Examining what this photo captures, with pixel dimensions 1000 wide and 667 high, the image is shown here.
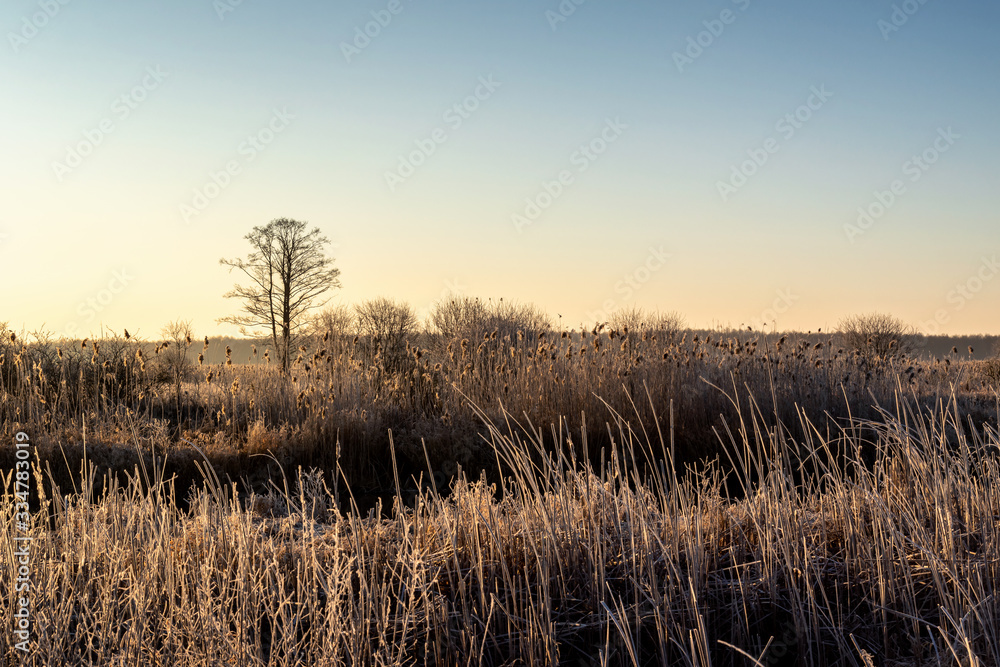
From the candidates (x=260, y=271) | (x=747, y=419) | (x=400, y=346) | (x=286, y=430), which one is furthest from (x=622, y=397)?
(x=260, y=271)

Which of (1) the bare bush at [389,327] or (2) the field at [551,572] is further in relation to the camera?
(1) the bare bush at [389,327]

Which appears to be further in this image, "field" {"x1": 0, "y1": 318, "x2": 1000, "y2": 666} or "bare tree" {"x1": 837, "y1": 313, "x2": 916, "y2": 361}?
"bare tree" {"x1": 837, "y1": 313, "x2": 916, "y2": 361}

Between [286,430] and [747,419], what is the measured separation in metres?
5.32

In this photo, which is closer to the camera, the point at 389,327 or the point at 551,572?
the point at 551,572

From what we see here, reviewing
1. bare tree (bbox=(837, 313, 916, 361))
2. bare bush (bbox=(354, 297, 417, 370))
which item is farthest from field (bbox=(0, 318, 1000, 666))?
bare tree (bbox=(837, 313, 916, 361))

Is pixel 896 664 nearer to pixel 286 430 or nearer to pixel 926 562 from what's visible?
pixel 926 562

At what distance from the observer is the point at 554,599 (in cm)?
305

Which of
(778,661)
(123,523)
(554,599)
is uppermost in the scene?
(123,523)

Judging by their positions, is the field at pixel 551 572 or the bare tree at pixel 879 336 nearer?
the field at pixel 551 572

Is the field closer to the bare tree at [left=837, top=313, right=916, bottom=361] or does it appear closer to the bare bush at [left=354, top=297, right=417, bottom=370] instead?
the bare bush at [left=354, top=297, right=417, bottom=370]

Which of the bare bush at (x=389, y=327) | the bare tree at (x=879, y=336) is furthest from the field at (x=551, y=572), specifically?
the bare tree at (x=879, y=336)

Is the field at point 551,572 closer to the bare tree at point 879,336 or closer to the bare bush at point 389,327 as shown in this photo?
the bare bush at point 389,327

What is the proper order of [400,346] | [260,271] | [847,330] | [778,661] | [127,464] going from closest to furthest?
1. [778,661]
2. [127,464]
3. [400,346]
4. [847,330]
5. [260,271]

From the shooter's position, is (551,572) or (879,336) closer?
(551,572)
